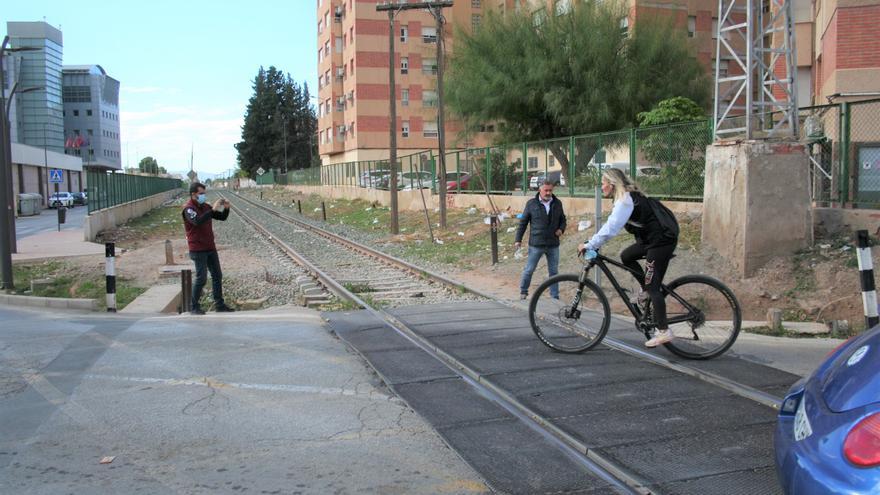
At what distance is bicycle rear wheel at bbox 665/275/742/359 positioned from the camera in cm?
668

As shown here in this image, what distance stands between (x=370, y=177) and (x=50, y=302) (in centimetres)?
3107

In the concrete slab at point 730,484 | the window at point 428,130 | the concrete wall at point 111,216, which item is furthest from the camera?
the window at point 428,130

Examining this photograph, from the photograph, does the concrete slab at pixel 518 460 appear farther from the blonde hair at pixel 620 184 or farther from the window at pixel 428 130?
the window at pixel 428 130

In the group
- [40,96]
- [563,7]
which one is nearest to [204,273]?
[563,7]

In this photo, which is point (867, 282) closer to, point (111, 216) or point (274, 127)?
point (111, 216)

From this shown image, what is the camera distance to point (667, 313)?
22.6ft

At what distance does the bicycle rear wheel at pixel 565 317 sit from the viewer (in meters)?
7.14

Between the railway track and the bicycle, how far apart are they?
0.31 metres

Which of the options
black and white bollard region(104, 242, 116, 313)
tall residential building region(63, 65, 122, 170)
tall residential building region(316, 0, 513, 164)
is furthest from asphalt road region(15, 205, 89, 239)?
tall residential building region(63, 65, 122, 170)

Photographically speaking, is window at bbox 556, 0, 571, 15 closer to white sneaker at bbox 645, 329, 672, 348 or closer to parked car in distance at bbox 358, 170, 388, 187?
parked car in distance at bbox 358, 170, 388, 187

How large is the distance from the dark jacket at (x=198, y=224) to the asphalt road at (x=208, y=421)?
2.33 meters

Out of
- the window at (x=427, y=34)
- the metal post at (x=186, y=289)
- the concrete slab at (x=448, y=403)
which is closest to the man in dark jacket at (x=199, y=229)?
the metal post at (x=186, y=289)

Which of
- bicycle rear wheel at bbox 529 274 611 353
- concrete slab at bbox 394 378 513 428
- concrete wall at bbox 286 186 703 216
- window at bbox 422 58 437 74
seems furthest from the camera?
window at bbox 422 58 437 74

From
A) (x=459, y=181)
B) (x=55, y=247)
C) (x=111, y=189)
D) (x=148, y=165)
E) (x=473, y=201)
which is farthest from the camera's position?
(x=148, y=165)
